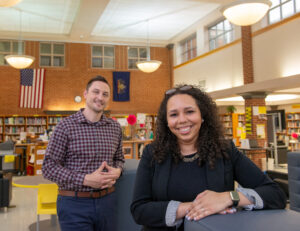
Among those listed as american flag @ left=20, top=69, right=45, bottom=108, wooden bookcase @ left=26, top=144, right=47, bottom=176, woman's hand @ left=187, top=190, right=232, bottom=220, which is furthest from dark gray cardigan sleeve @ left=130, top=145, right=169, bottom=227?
american flag @ left=20, top=69, right=45, bottom=108

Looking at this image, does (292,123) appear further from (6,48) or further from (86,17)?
(6,48)

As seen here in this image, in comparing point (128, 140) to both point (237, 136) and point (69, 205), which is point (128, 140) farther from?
point (69, 205)

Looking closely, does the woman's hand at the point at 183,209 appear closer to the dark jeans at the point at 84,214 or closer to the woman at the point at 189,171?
the woman at the point at 189,171

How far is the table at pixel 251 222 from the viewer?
0.81 metres

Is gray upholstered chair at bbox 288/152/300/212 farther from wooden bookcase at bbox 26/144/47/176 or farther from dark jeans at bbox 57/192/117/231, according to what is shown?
wooden bookcase at bbox 26/144/47/176

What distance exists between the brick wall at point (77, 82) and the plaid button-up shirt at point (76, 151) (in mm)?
11886

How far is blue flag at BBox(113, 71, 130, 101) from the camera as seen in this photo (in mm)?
14344

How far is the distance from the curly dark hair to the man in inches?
28.8

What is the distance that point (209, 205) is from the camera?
103 cm

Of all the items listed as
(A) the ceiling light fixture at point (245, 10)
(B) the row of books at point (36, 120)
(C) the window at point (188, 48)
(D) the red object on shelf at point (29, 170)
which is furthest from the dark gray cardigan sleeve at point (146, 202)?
(C) the window at point (188, 48)

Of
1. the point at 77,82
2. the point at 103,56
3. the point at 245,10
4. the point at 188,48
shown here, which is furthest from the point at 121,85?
the point at 245,10

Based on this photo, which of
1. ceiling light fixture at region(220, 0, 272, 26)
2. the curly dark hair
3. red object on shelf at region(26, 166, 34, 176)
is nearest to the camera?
the curly dark hair

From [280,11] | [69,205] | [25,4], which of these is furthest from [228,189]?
[25,4]

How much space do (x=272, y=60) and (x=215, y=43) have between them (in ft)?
12.5
